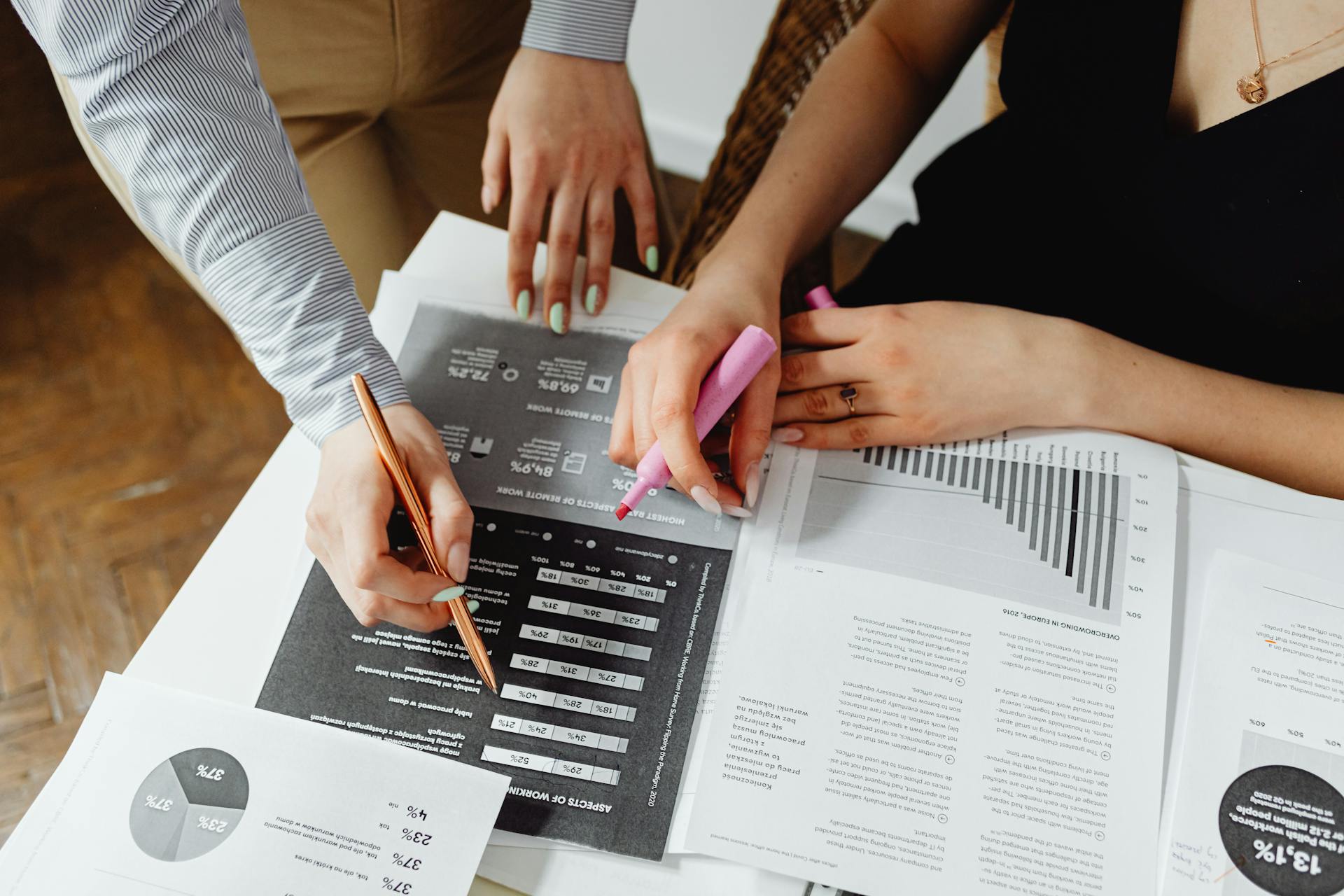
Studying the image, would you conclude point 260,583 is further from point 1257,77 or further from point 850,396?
point 1257,77

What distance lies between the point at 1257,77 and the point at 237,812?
78 centimetres

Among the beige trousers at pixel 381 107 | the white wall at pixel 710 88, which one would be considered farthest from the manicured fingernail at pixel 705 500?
the white wall at pixel 710 88

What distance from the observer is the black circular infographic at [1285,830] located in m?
0.48

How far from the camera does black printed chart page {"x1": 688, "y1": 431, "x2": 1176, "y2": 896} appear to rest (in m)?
0.49

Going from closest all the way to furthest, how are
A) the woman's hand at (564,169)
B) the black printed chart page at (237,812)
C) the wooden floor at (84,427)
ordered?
the black printed chart page at (237,812) → the woman's hand at (564,169) → the wooden floor at (84,427)

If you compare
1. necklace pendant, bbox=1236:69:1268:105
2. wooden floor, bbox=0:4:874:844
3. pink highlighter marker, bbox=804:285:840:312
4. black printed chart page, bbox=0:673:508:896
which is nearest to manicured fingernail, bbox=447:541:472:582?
black printed chart page, bbox=0:673:508:896

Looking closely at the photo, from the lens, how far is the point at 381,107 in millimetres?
875

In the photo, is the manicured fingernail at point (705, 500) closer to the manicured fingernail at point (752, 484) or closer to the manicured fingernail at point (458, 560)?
the manicured fingernail at point (752, 484)

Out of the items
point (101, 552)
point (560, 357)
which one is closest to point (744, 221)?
point (560, 357)

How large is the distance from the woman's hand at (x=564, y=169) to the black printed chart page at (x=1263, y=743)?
47 cm

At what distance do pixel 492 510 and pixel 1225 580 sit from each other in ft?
1.52

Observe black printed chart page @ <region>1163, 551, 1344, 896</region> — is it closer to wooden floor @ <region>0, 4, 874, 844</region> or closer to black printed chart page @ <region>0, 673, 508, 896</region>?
black printed chart page @ <region>0, 673, 508, 896</region>

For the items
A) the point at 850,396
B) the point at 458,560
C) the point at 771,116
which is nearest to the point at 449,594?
the point at 458,560

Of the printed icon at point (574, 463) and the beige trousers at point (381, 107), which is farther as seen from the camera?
the beige trousers at point (381, 107)
